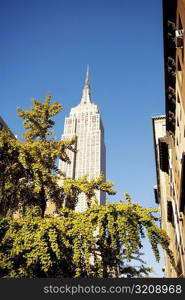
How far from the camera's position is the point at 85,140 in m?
169

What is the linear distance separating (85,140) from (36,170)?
513 feet

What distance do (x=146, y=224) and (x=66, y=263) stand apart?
406 cm

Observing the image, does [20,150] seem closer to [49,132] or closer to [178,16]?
[49,132]

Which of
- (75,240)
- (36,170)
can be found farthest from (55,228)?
(36,170)

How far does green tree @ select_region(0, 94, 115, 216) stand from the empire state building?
13626 cm

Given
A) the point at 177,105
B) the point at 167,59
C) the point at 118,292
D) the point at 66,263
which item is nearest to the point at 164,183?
the point at 177,105

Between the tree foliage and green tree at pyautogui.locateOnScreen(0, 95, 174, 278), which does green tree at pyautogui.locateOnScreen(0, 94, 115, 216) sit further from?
the tree foliage

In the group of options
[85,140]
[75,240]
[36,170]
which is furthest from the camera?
[85,140]

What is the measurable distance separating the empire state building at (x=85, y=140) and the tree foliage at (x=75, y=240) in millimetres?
139763

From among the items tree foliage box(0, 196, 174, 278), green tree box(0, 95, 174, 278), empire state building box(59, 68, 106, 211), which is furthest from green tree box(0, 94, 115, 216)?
empire state building box(59, 68, 106, 211)

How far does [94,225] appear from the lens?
11.5 metres

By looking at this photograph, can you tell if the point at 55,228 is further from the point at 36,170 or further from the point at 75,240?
the point at 36,170

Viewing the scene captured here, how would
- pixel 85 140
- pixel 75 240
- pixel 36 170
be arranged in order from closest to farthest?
pixel 75 240 → pixel 36 170 → pixel 85 140

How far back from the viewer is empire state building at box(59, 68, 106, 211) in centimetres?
15600
